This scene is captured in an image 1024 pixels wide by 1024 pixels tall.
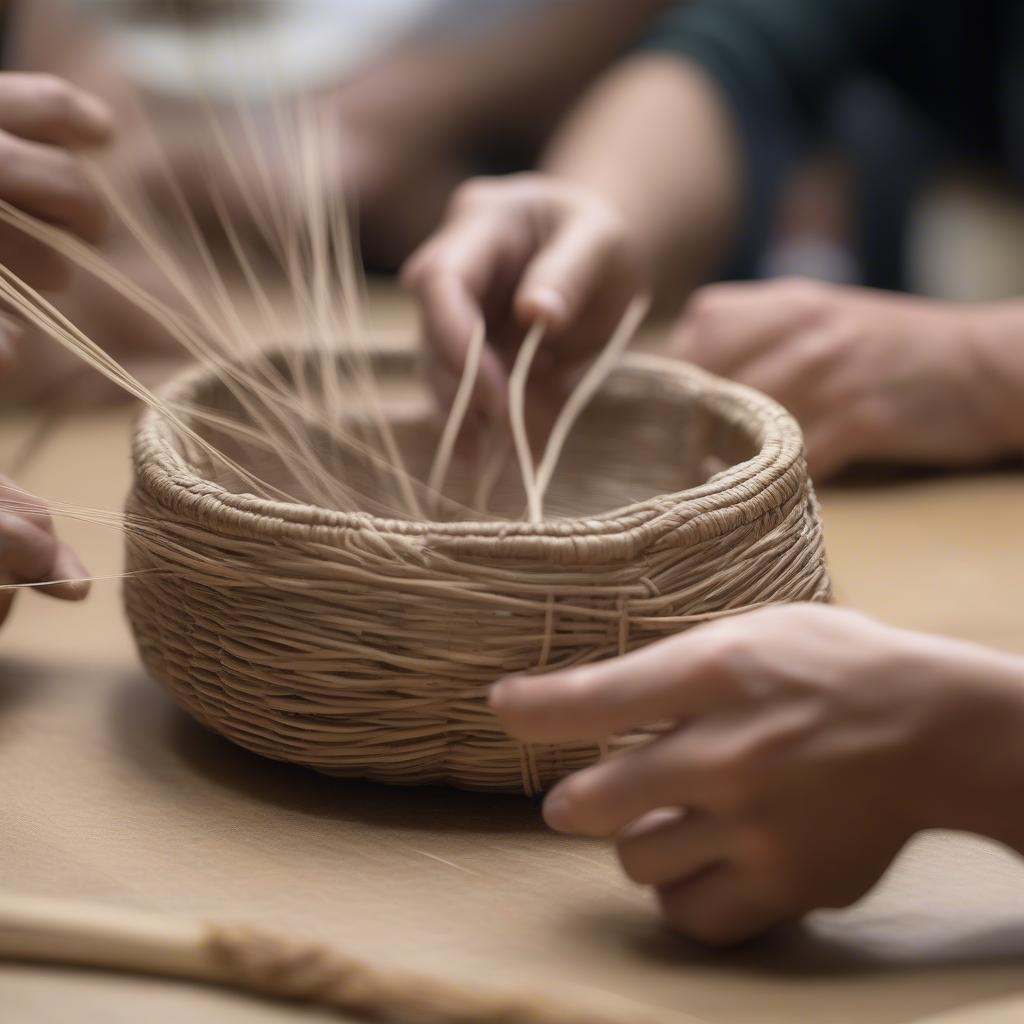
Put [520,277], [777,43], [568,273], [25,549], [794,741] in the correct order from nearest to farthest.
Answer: [794,741] < [25,549] < [568,273] < [520,277] < [777,43]

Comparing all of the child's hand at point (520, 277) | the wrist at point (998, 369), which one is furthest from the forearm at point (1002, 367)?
the child's hand at point (520, 277)

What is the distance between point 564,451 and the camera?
809mm

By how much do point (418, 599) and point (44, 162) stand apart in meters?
0.31

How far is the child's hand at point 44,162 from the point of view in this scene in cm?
64

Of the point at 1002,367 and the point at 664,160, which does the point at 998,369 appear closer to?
the point at 1002,367

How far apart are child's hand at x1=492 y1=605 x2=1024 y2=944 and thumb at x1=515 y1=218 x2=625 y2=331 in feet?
1.15

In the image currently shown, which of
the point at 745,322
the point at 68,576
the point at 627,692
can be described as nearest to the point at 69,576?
the point at 68,576

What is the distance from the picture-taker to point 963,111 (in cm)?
152

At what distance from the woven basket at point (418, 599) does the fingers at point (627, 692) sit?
69 millimetres

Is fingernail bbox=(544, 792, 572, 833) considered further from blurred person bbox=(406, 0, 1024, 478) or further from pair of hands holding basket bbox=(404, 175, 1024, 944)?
blurred person bbox=(406, 0, 1024, 478)

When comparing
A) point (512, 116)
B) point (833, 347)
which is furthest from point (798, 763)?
point (512, 116)

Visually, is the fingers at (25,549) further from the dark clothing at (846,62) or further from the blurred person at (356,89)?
the dark clothing at (846,62)

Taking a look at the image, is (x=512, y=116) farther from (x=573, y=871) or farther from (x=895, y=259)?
(x=573, y=871)

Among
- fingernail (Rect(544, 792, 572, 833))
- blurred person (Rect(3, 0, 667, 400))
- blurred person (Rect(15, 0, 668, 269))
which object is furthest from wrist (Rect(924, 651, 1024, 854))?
blurred person (Rect(15, 0, 668, 269))
